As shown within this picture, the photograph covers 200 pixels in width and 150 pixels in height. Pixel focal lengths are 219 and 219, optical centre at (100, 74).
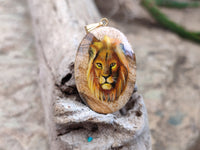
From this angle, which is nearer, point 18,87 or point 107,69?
point 107,69

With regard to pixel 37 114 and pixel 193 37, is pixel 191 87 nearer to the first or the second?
pixel 193 37

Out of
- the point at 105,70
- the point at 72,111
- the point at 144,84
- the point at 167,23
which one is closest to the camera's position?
the point at 72,111

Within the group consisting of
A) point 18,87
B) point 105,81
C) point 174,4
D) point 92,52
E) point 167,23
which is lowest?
point 18,87

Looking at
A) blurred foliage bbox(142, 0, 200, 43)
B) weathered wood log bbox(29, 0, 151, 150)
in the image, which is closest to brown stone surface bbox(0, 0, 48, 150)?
weathered wood log bbox(29, 0, 151, 150)

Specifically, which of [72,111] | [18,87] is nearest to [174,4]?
[18,87]

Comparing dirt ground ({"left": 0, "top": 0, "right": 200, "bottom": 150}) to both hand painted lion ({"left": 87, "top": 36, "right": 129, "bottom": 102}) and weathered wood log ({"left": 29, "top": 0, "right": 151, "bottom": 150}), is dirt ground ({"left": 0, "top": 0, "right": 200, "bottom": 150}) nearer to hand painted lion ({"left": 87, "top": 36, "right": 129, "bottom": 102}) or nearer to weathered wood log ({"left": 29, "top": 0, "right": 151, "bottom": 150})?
weathered wood log ({"left": 29, "top": 0, "right": 151, "bottom": 150})

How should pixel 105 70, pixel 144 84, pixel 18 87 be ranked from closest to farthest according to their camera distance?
pixel 105 70, pixel 18 87, pixel 144 84

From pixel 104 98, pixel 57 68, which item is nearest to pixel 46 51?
A: pixel 57 68

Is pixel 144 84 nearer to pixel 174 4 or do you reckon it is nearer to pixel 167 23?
pixel 167 23

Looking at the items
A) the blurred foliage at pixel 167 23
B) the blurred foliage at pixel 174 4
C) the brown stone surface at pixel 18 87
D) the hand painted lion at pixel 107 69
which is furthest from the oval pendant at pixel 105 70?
the blurred foliage at pixel 174 4
